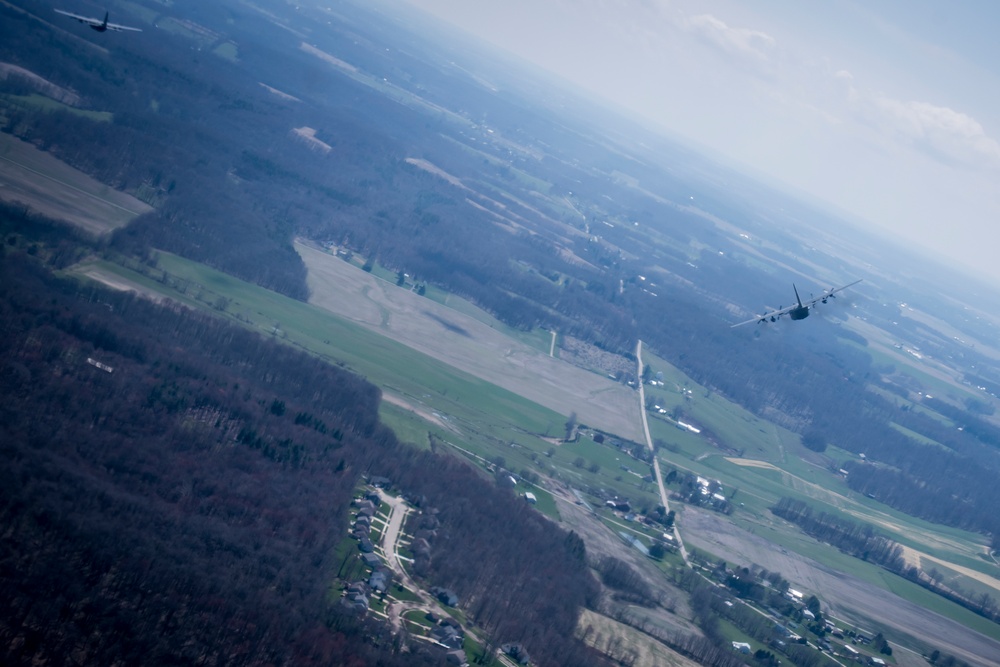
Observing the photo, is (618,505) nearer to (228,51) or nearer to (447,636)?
(447,636)

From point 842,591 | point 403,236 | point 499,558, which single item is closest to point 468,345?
point 403,236

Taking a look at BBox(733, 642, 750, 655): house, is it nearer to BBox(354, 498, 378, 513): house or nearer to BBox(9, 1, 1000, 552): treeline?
BBox(354, 498, 378, 513): house

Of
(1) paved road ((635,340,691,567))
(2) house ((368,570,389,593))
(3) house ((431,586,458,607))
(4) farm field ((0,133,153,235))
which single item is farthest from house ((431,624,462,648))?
(4) farm field ((0,133,153,235))

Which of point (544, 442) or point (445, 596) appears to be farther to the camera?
point (544, 442)

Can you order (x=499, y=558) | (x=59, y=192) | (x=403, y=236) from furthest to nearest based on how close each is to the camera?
1. (x=403, y=236)
2. (x=59, y=192)
3. (x=499, y=558)

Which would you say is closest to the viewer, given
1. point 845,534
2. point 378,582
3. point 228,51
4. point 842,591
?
point 378,582

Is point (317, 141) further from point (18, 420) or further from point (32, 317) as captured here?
point (18, 420)
